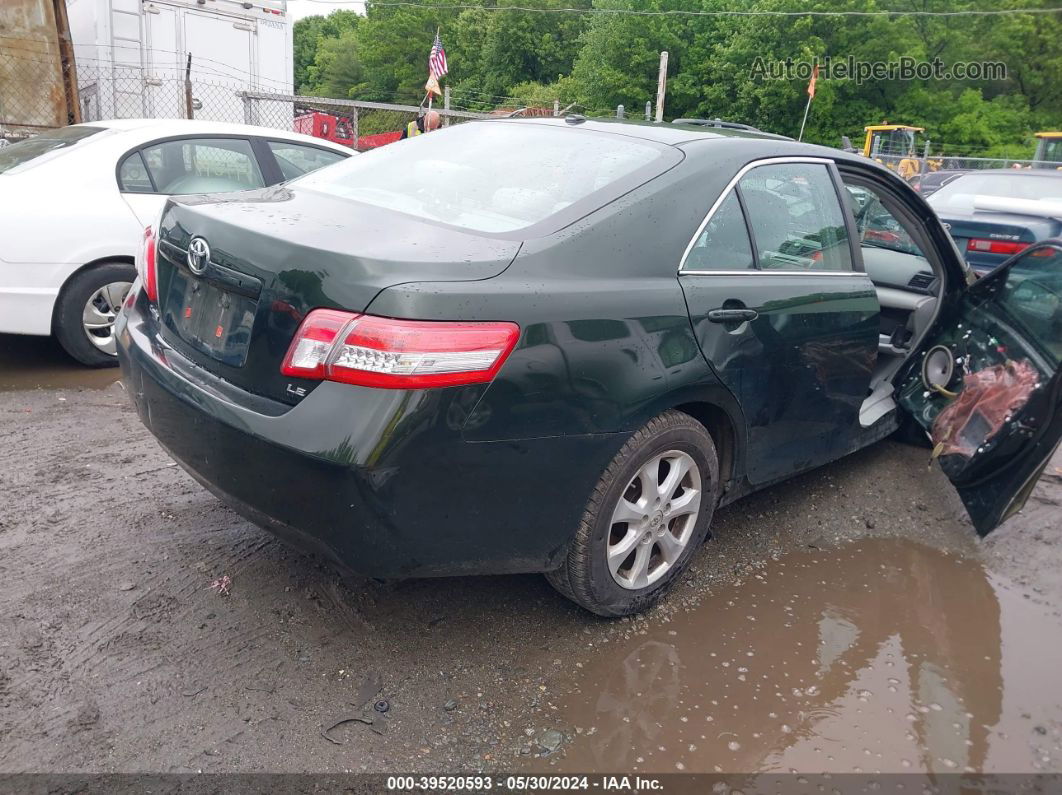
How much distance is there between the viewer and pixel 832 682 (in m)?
2.79

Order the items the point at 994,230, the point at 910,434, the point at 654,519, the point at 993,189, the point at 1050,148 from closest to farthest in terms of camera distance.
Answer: the point at 654,519
the point at 910,434
the point at 994,230
the point at 993,189
the point at 1050,148

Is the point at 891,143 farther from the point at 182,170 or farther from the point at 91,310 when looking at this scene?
the point at 91,310

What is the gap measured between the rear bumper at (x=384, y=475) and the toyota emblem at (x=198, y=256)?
29cm

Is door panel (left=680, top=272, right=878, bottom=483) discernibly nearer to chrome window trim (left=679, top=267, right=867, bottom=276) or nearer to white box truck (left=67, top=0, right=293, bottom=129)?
chrome window trim (left=679, top=267, right=867, bottom=276)

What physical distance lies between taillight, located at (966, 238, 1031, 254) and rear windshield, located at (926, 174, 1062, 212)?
3.61ft

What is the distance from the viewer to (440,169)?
10.5ft

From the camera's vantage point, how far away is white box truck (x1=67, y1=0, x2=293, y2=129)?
44.0 feet

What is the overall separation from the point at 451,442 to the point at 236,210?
1103mm

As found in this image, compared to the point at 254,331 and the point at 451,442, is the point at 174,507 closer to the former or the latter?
the point at 254,331

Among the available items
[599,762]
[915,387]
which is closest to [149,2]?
[915,387]

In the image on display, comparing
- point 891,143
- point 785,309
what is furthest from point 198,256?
point 891,143

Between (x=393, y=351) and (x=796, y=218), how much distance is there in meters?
1.92

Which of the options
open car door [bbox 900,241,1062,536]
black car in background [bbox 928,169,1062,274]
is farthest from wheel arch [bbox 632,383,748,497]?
black car in background [bbox 928,169,1062,274]

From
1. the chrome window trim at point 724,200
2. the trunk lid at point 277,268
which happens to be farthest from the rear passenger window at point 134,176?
the chrome window trim at point 724,200
